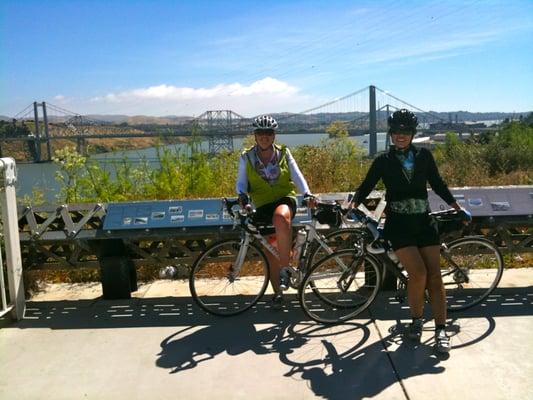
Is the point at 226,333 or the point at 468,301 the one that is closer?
the point at 226,333

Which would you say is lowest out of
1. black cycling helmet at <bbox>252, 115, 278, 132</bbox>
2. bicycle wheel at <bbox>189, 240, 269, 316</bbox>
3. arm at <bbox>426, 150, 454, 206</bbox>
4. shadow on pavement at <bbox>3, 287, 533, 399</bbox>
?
shadow on pavement at <bbox>3, 287, 533, 399</bbox>

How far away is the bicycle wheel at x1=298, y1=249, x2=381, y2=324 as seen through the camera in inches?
154

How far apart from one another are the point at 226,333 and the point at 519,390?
2.04 metres

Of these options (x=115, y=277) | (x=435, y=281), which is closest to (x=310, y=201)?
(x=435, y=281)

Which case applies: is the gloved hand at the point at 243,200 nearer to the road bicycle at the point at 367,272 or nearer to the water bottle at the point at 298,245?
the water bottle at the point at 298,245

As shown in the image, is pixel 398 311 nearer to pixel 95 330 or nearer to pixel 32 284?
pixel 95 330

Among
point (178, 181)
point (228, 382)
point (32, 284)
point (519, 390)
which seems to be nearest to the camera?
point (519, 390)

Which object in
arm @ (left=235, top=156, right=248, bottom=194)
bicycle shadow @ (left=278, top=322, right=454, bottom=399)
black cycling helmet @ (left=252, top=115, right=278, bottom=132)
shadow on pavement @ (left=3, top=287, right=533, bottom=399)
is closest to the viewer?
bicycle shadow @ (left=278, top=322, right=454, bottom=399)

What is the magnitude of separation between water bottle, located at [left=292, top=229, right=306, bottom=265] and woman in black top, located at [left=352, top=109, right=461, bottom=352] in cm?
74

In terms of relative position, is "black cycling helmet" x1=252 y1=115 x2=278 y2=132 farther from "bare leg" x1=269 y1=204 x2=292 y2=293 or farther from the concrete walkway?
the concrete walkway

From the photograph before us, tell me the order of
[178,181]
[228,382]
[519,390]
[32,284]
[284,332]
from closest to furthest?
[519,390]
[228,382]
[284,332]
[32,284]
[178,181]

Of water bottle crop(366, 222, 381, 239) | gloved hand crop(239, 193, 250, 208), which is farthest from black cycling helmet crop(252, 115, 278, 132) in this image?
water bottle crop(366, 222, 381, 239)

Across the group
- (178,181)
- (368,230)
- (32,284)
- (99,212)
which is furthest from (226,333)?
(178,181)

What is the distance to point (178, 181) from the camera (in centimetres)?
723
